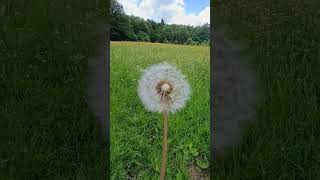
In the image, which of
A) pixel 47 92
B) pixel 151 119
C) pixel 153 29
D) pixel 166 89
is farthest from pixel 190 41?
pixel 47 92

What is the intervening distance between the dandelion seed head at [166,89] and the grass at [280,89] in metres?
0.55

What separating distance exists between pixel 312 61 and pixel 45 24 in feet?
6.18

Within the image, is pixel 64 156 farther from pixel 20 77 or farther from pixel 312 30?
pixel 312 30

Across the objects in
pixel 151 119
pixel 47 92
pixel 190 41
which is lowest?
pixel 151 119

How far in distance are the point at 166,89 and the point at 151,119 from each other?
25.6 inches

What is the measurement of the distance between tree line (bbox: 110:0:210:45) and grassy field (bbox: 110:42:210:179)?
60 millimetres

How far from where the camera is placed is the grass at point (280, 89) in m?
3.38

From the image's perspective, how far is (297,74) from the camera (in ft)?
12.2

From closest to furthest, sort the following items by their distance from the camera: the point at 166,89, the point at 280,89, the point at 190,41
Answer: the point at 166,89 < the point at 280,89 < the point at 190,41

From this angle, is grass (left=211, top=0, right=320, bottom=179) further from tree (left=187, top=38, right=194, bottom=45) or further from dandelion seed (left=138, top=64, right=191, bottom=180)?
dandelion seed (left=138, top=64, right=191, bottom=180)

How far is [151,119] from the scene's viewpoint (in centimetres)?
377

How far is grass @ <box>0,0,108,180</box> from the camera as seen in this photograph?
3.46m

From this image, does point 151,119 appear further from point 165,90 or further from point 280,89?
point 280,89

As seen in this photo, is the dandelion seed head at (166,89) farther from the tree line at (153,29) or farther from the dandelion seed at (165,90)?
the tree line at (153,29)
